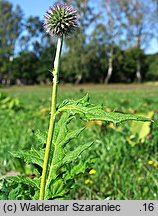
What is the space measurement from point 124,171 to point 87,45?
166 ft

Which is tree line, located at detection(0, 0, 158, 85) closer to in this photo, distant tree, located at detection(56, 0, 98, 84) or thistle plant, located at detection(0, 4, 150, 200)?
distant tree, located at detection(56, 0, 98, 84)

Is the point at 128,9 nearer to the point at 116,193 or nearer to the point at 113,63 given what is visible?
the point at 113,63

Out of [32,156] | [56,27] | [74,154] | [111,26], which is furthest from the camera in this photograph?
[111,26]

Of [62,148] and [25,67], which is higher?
[25,67]

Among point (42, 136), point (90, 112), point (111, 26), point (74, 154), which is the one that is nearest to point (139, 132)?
point (42, 136)

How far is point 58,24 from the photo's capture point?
1.01 meters

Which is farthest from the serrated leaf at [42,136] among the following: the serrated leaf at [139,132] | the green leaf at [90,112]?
the serrated leaf at [139,132]

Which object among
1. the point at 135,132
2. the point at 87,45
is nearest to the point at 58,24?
the point at 135,132

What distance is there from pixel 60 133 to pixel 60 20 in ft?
1.29

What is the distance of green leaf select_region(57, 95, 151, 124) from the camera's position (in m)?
0.98

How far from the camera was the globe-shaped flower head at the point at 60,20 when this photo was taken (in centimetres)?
100

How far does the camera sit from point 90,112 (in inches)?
41.1

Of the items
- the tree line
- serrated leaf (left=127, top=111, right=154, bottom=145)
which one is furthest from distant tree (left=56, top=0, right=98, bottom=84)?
serrated leaf (left=127, top=111, right=154, bottom=145)

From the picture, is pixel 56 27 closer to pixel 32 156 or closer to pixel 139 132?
pixel 32 156
